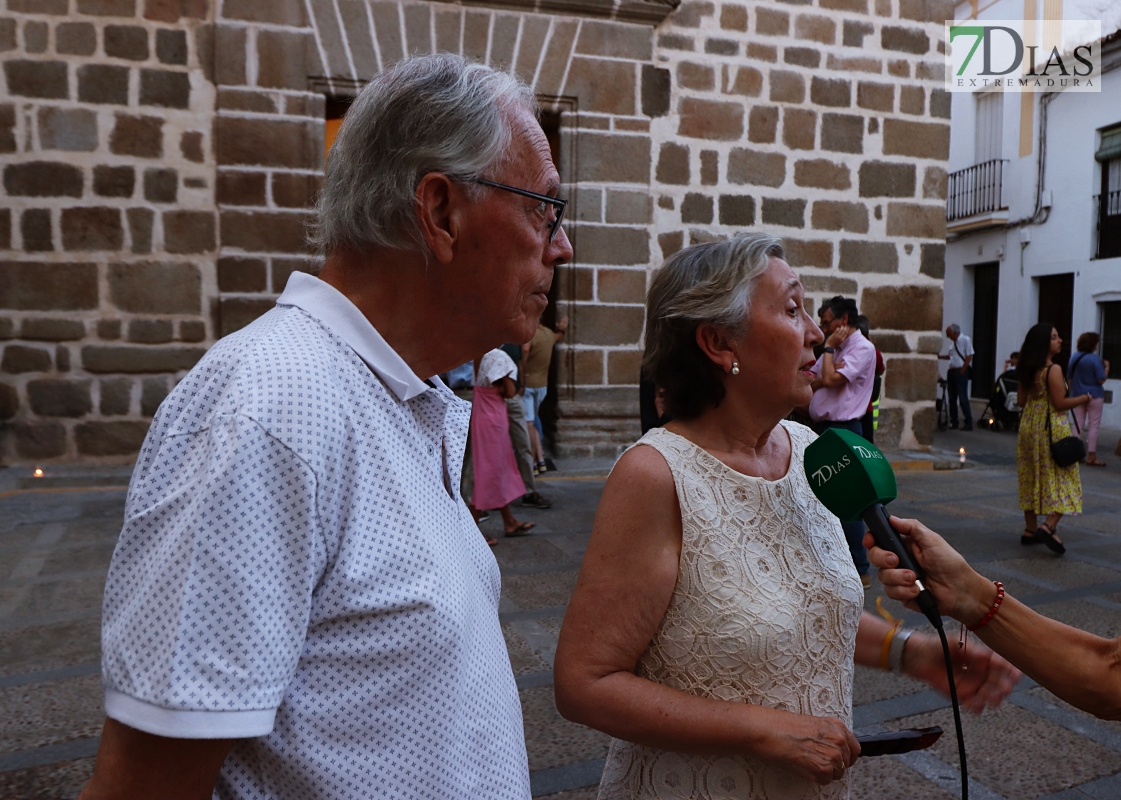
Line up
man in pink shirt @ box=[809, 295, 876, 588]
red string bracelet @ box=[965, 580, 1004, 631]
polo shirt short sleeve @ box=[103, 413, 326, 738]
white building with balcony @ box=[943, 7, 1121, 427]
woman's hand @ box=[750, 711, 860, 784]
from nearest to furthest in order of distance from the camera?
polo shirt short sleeve @ box=[103, 413, 326, 738] → woman's hand @ box=[750, 711, 860, 784] → red string bracelet @ box=[965, 580, 1004, 631] → man in pink shirt @ box=[809, 295, 876, 588] → white building with balcony @ box=[943, 7, 1121, 427]

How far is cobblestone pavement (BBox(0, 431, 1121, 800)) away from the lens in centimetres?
281


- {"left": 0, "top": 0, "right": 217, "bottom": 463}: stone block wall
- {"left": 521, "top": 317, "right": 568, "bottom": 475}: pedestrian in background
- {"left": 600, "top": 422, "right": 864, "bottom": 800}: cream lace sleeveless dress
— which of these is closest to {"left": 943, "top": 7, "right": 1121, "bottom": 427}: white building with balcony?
{"left": 521, "top": 317, "right": 568, "bottom": 475}: pedestrian in background

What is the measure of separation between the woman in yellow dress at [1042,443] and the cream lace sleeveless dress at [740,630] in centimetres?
502

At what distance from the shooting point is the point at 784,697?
62.2 inches

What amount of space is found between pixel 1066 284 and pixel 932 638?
1935 cm

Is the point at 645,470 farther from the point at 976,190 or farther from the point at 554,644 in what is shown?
the point at 976,190

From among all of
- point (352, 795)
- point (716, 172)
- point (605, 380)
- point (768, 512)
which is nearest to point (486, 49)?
point (716, 172)

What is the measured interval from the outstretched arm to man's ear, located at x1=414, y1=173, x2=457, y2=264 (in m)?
0.95

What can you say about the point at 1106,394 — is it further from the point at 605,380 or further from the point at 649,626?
the point at 649,626

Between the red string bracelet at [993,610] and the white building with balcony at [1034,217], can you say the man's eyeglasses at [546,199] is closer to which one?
the red string bracelet at [993,610]

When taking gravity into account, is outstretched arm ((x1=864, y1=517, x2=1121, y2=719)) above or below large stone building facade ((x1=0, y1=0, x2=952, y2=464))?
below

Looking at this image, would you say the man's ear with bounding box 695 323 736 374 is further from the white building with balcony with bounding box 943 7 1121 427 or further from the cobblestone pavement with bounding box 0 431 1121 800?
the white building with balcony with bounding box 943 7 1121 427

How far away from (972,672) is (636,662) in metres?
0.68

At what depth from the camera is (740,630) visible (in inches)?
61.8
